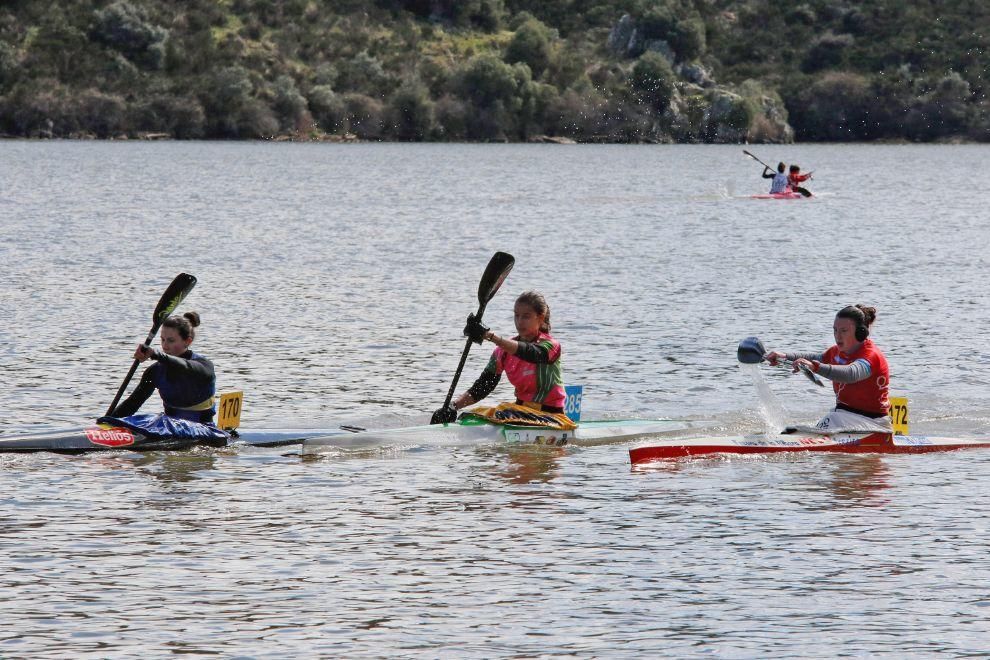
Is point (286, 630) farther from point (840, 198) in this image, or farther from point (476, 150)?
point (476, 150)

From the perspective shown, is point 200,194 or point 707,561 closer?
point 707,561

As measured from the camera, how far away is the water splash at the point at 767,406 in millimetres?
20922

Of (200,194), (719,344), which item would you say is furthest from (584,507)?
(200,194)

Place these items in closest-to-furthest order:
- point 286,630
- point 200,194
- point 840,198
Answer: point 286,630
point 200,194
point 840,198

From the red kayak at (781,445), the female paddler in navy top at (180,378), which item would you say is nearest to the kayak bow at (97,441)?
the female paddler in navy top at (180,378)

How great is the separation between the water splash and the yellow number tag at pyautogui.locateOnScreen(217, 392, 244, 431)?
6.04m

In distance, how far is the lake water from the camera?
13.2 metres

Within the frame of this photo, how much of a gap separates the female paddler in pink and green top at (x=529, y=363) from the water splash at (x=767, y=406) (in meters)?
2.34

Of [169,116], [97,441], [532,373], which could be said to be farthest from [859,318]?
[169,116]

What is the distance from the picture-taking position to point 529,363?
20.0 m

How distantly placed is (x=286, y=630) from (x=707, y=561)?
→ 4130 mm

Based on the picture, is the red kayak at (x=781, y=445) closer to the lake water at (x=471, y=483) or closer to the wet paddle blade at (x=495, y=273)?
the lake water at (x=471, y=483)

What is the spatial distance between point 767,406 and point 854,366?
3.91 meters

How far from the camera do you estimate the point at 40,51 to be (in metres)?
190
